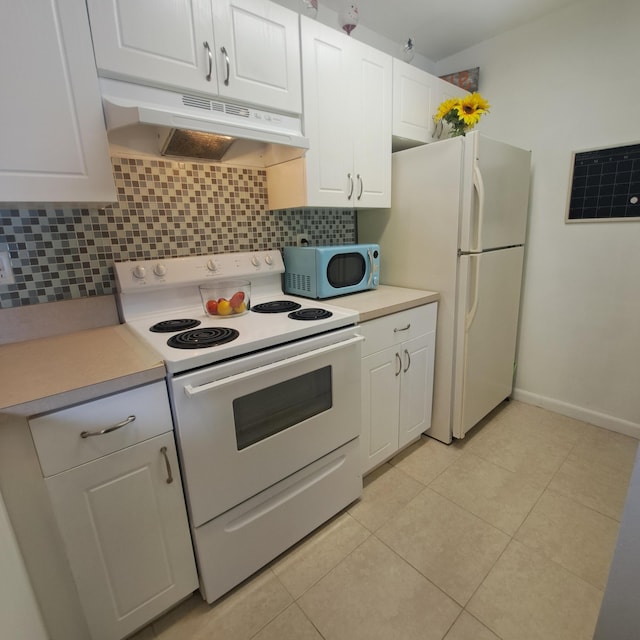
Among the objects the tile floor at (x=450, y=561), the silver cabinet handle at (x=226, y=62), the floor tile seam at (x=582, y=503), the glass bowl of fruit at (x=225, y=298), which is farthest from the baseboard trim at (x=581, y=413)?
the silver cabinet handle at (x=226, y=62)

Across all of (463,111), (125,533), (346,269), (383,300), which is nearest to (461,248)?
(383,300)

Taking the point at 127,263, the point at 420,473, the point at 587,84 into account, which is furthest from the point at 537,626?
the point at 587,84

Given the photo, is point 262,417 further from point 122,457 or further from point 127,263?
point 127,263

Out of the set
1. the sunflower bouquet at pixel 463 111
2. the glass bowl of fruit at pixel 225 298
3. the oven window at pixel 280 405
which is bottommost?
the oven window at pixel 280 405

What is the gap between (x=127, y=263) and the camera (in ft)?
4.62

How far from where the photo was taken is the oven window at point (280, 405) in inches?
46.4

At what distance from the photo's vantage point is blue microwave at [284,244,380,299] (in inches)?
68.3

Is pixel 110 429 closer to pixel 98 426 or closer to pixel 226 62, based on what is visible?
pixel 98 426

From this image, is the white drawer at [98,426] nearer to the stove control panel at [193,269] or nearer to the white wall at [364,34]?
the stove control panel at [193,269]

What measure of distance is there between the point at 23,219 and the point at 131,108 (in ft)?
1.93

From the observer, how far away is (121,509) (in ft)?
3.25

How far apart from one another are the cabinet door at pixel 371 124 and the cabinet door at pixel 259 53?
36 centimetres

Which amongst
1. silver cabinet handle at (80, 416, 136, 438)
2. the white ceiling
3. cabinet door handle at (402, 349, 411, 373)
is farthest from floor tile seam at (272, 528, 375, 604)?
the white ceiling

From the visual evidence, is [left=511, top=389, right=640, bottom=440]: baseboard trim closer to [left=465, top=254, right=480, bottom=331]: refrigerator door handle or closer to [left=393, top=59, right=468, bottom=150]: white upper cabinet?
[left=465, top=254, right=480, bottom=331]: refrigerator door handle
